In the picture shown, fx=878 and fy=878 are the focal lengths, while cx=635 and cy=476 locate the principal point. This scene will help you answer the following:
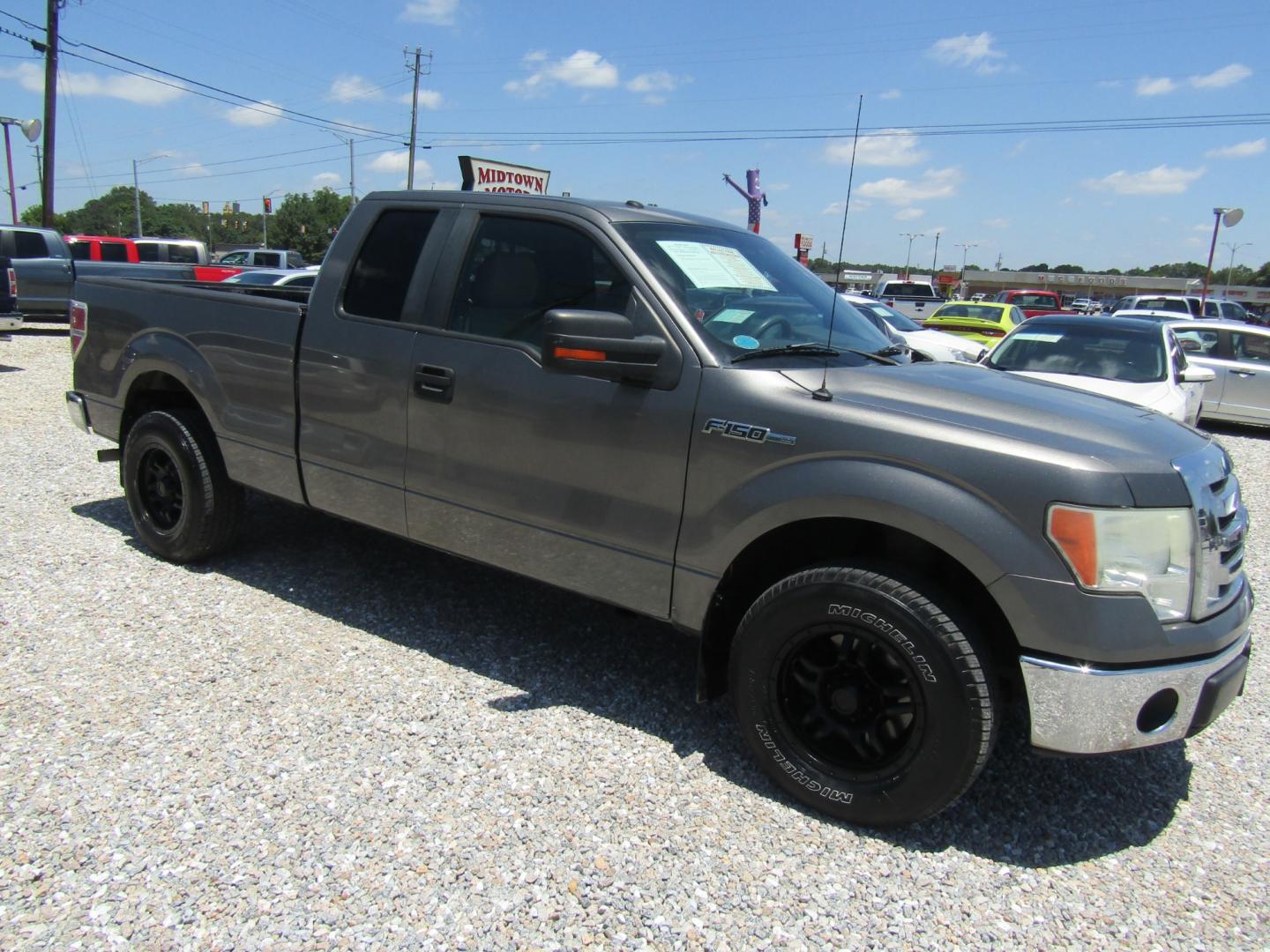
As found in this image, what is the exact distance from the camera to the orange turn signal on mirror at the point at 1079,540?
2.36m

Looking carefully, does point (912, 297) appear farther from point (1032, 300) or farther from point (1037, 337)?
point (1037, 337)

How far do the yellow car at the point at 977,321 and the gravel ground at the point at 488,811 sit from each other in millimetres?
13566

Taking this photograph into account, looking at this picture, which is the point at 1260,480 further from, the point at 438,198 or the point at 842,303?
the point at 438,198

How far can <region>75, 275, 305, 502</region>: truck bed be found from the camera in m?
4.04

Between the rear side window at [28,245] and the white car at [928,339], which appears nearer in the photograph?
the white car at [928,339]

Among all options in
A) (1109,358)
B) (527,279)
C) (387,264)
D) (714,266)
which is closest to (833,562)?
(714,266)

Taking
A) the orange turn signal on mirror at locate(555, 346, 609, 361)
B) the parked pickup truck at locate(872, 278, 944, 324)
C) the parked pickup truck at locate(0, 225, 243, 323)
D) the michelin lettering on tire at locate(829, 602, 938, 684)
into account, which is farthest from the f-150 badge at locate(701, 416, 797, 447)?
the parked pickup truck at locate(872, 278, 944, 324)

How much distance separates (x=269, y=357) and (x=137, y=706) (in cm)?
161

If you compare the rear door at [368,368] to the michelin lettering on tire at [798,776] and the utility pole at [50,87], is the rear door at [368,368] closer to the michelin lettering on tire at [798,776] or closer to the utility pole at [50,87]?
the michelin lettering on tire at [798,776]

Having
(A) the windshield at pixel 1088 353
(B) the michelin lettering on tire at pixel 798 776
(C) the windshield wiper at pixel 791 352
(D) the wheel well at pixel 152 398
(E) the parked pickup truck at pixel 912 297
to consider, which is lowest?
(B) the michelin lettering on tire at pixel 798 776

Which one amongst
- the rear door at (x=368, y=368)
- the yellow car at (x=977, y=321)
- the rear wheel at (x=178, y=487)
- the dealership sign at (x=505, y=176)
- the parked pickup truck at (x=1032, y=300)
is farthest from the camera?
the parked pickup truck at (x=1032, y=300)

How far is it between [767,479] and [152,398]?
3.79 m

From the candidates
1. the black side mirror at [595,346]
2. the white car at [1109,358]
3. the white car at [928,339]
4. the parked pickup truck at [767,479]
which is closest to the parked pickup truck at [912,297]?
the white car at [928,339]

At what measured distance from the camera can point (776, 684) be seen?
9.36 ft
